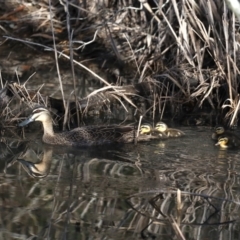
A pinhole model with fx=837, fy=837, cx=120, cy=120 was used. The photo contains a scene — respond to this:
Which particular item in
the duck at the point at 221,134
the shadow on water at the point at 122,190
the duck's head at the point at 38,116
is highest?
the duck at the point at 221,134

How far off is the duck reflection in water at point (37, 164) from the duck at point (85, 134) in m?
0.19

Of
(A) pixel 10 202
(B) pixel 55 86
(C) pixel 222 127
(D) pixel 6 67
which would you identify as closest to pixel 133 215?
(A) pixel 10 202

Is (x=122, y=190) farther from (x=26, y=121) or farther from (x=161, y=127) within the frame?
(x=26, y=121)

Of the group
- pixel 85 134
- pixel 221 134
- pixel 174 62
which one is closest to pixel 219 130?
pixel 221 134

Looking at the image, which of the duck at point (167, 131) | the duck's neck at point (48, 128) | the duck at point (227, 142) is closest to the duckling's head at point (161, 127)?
the duck at point (167, 131)

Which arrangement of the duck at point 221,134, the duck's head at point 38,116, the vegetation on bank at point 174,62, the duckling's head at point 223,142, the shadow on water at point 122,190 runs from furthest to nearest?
the vegetation on bank at point 174,62
the duck's head at point 38,116
the duck at point 221,134
the duckling's head at point 223,142
the shadow on water at point 122,190

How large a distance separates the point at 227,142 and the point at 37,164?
5.90 feet

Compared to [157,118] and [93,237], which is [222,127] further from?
[93,237]

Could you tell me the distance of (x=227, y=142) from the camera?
25.7 ft

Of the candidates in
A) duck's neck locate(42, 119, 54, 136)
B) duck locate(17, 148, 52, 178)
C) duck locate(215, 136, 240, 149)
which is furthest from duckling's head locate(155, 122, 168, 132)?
duck locate(17, 148, 52, 178)

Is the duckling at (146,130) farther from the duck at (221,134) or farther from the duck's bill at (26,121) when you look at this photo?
the duck's bill at (26,121)

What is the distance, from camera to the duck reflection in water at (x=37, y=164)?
7.04m

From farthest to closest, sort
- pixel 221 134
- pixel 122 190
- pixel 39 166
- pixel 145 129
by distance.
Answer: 1. pixel 145 129
2. pixel 221 134
3. pixel 39 166
4. pixel 122 190

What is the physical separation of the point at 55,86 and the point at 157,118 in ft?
4.75
